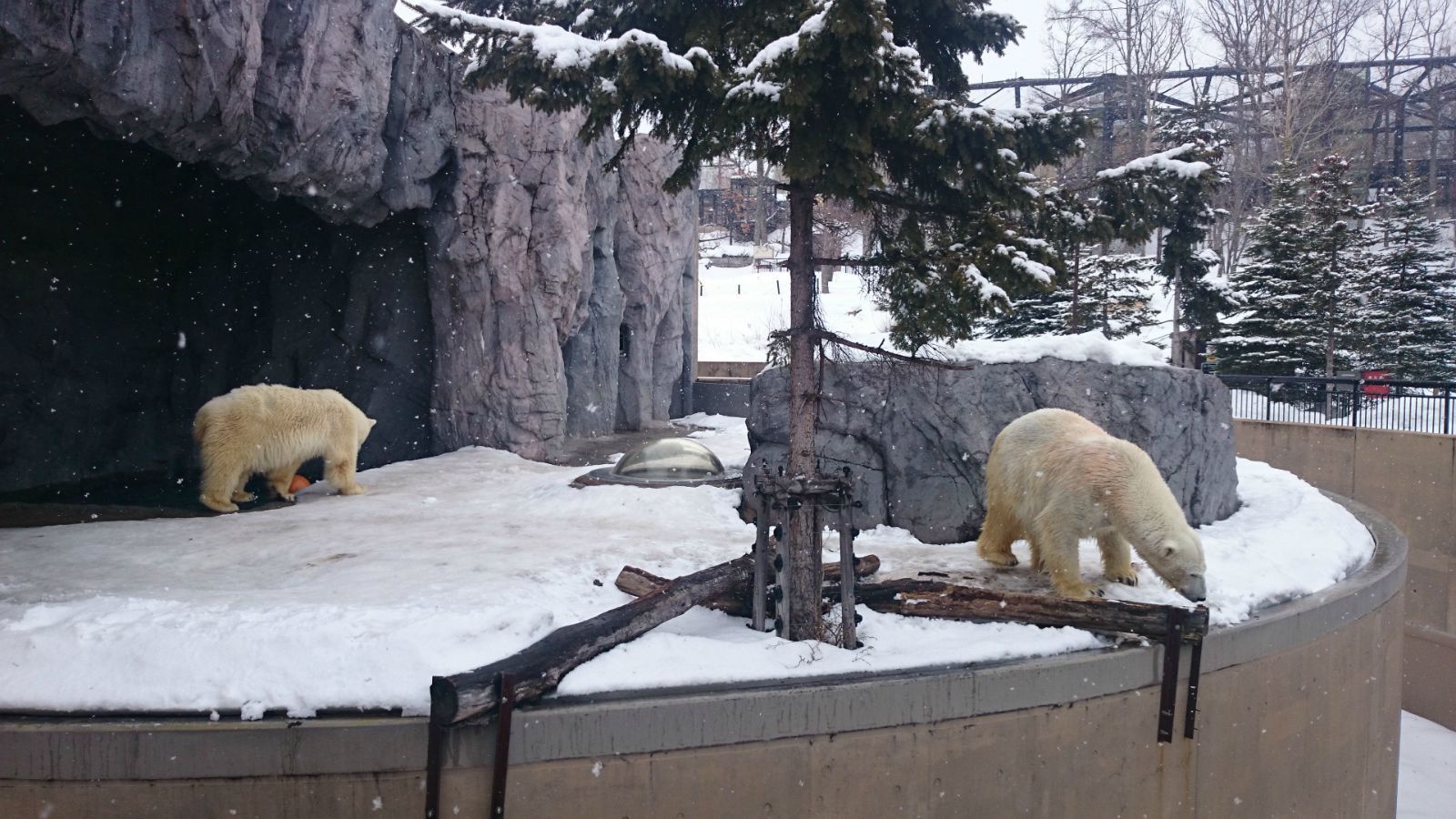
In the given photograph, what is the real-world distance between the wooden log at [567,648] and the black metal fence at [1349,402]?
1185 cm

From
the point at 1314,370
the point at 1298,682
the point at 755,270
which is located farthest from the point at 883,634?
the point at 755,270

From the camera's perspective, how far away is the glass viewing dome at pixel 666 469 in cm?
852

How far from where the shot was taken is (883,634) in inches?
194

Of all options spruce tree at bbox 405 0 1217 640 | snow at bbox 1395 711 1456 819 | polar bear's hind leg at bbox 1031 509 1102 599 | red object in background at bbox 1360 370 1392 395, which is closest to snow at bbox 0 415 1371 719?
polar bear's hind leg at bbox 1031 509 1102 599

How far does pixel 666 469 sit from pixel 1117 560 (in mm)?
4101

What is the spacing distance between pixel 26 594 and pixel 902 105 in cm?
502

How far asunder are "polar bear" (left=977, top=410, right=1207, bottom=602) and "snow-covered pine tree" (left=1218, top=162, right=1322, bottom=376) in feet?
50.0

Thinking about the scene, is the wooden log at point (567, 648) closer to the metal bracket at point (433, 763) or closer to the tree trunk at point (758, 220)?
the metal bracket at point (433, 763)

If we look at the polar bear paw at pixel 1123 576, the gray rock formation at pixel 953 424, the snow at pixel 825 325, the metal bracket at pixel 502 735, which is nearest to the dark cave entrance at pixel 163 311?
the snow at pixel 825 325

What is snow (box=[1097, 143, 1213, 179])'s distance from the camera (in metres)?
5.47

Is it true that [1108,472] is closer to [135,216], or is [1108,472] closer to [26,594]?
[26,594]

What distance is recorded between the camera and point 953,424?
25.1ft

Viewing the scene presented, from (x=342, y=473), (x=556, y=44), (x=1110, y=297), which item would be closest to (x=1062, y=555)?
(x=556, y=44)

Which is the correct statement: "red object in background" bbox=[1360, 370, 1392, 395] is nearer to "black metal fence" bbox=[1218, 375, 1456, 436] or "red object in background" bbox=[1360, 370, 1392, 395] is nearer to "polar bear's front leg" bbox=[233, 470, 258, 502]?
"black metal fence" bbox=[1218, 375, 1456, 436]
